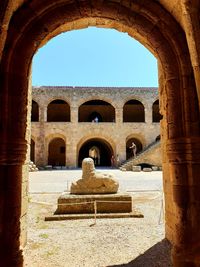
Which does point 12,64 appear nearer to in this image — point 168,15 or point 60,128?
point 168,15

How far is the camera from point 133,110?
29.4 meters

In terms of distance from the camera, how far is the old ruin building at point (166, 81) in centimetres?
286

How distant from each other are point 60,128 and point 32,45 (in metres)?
19.2

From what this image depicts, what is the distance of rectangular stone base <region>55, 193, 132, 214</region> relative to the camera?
6.10 meters

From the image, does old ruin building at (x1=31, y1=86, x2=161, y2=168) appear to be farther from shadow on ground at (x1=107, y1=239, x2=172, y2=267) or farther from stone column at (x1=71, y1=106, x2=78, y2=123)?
shadow on ground at (x1=107, y1=239, x2=172, y2=267)

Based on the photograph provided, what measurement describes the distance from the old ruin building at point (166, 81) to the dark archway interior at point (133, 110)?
2585 centimetres

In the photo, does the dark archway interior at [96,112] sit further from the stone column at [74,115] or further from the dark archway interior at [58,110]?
the stone column at [74,115]

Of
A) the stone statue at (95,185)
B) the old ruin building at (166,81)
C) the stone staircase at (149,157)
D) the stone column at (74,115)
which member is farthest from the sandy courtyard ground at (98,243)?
the stone column at (74,115)

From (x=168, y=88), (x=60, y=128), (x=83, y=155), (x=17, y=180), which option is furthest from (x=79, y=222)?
(x=83, y=155)

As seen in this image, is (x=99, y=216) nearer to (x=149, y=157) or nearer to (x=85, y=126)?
(x=149, y=157)

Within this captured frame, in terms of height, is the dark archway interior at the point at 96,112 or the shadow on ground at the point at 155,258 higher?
the dark archway interior at the point at 96,112

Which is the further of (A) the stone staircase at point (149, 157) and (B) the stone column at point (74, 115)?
(B) the stone column at point (74, 115)

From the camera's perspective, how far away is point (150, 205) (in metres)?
7.07

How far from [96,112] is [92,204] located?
23.1 m
